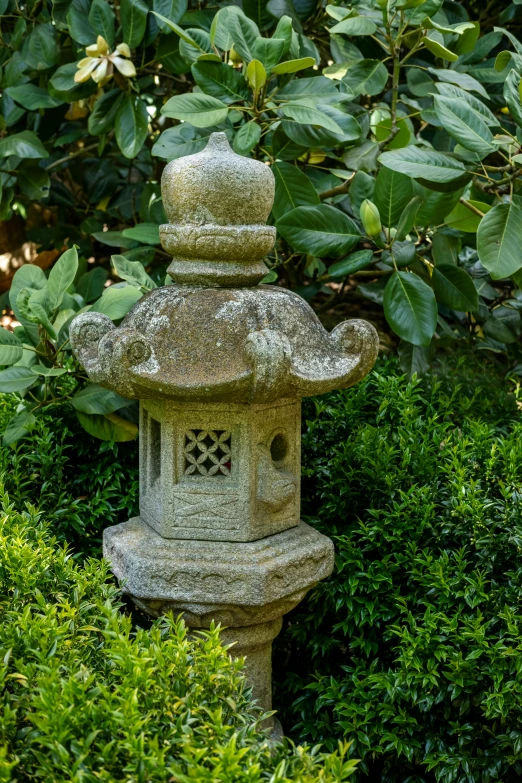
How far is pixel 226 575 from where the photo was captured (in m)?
2.58

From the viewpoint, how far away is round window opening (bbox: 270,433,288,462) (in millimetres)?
2789

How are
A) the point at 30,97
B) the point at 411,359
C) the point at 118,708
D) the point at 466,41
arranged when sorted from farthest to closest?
the point at 30,97 < the point at 466,41 < the point at 411,359 < the point at 118,708

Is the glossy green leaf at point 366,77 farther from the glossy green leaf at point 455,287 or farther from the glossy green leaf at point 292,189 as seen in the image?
the glossy green leaf at point 455,287

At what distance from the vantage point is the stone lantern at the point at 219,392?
8.18 ft

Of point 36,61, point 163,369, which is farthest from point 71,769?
point 36,61

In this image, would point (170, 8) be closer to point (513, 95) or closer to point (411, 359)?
point (513, 95)

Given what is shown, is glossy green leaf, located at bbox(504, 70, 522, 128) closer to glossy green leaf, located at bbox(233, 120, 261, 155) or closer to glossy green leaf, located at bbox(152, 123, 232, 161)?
glossy green leaf, located at bbox(233, 120, 261, 155)

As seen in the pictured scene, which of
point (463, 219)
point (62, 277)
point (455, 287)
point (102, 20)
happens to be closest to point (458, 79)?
point (463, 219)

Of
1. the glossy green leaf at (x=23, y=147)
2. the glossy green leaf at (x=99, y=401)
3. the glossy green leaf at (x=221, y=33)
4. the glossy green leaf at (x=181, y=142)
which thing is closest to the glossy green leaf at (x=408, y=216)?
the glossy green leaf at (x=181, y=142)

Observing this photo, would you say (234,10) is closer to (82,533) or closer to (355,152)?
(355,152)

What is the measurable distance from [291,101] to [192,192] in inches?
35.1

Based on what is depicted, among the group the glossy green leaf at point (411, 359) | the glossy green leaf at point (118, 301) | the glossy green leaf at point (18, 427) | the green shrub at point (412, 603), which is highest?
the glossy green leaf at point (118, 301)

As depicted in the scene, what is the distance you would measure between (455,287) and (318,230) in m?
0.62

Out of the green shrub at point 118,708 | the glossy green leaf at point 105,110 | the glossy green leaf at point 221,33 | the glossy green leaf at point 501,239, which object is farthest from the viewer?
the glossy green leaf at point 105,110
